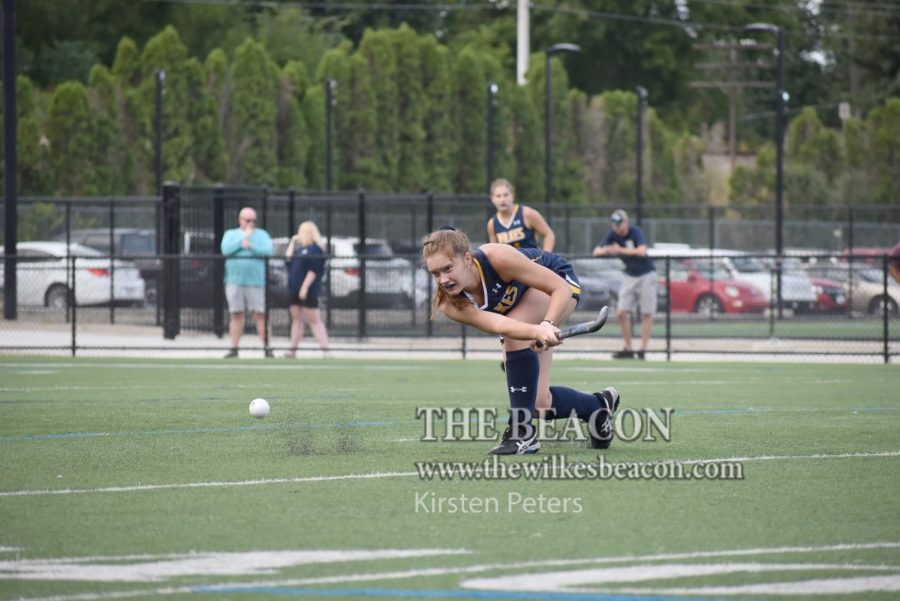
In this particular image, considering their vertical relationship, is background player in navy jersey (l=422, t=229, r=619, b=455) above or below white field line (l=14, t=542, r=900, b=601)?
above

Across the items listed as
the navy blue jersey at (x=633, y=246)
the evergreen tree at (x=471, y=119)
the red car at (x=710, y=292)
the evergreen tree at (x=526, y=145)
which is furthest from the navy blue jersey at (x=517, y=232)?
the evergreen tree at (x=526, y=145)

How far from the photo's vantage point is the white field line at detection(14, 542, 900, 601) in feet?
18.2

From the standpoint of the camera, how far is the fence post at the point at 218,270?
77.2ft

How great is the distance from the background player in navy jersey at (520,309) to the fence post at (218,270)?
1390 centimetres

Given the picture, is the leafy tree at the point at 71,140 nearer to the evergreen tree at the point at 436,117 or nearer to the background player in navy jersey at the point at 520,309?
the evergreen tree at the point at 436,117

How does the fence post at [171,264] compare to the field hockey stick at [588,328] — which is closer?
the field hockey stick at [588,328]

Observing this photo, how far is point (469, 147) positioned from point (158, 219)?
1826 cm

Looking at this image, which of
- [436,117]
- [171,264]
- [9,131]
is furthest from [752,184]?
[171,264]

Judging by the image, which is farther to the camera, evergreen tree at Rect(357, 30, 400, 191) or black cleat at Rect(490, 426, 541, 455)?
evergreen tree at Rect(357, 30, 400, 191)

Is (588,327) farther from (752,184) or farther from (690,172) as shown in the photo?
(690,172)

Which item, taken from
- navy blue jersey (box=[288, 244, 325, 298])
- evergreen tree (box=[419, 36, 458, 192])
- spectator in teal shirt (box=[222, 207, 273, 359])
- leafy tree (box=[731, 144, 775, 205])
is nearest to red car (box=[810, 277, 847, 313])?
navy blue jersey (box=[288, 244, 325, 298])

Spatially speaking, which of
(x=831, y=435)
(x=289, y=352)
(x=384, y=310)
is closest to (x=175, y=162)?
(x=384, y=310)

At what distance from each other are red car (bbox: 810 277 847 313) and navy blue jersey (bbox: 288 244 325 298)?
378 inches

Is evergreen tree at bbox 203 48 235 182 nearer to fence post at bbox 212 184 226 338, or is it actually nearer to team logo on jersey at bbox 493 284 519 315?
fence post at bbox 212 184 226 338
